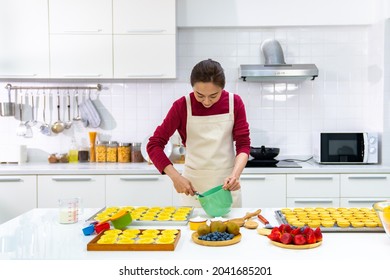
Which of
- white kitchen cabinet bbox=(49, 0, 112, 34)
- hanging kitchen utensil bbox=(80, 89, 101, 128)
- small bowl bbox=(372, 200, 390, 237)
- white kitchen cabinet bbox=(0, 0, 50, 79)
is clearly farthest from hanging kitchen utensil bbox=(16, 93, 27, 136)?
small bowl bbox=(372, 200, 390, 237)

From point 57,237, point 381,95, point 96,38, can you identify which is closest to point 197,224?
point 57,237

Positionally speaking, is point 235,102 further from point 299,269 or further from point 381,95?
point 381,95

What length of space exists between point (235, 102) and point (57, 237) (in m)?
1.30

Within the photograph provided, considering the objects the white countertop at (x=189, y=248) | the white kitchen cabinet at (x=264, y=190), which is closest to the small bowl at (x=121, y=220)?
the white countertop at (x=189, y=248)

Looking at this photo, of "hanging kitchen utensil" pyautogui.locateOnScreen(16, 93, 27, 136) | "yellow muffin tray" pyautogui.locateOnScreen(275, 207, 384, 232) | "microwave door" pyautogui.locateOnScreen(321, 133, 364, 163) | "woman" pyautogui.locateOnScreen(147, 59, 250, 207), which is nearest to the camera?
"yellow muffin tray" pyautogui.locateOnScreen(275, 207, 384, 232)

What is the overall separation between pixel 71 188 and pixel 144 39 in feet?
4.82

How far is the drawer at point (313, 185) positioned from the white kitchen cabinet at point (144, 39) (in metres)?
1.43

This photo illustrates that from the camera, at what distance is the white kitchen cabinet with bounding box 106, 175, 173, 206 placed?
149 inches

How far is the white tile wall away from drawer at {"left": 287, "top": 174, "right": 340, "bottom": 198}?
0.75 m

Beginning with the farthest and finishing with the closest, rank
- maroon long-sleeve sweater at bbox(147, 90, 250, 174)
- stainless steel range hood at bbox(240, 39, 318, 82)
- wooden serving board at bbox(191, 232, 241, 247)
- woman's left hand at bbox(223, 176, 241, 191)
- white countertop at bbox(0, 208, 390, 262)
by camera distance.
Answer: stainless steel range hood at bbox(240, 39, 318, 82) → maroon long-sleeve sweater at bbox(147, 90, 250, 174) → woman's left hand at bbox(223, 176, 241, 191) → wooden serving board at bbox(191, 232, 241, 247) → white countertop at bbox(0, 208, 390, 262)

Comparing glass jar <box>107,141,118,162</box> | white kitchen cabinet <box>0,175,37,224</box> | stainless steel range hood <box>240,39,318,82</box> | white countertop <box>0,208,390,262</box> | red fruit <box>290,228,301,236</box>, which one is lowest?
white kitchen cabinet <box>0,175,37,224</box>

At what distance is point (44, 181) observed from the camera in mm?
3795

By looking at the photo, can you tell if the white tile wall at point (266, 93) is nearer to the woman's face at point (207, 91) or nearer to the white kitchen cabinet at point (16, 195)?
the white kitchen cabinet at point (16, 195)

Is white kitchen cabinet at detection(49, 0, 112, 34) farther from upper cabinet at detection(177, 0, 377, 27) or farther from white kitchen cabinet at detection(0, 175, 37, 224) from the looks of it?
white kitchen cabinet at detection(0, 175, 37, 224)
